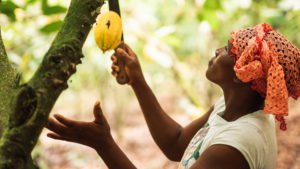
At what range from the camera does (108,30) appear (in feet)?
3.89

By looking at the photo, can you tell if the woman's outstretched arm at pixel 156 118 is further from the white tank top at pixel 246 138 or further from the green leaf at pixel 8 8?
the green leaf at pixel 8 8

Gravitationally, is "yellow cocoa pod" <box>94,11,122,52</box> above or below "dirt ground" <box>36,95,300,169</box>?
above

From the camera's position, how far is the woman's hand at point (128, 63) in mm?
1412

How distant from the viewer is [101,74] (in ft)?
19.1

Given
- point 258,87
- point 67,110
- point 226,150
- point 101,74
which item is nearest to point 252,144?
point 226,150

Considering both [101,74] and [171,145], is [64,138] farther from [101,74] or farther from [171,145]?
[101,74]

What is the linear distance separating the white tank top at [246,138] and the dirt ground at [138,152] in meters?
1.82

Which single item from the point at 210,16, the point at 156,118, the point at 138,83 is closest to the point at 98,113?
the point at 138,83

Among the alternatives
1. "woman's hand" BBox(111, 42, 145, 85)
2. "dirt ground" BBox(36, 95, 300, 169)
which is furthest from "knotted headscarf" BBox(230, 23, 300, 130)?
"dirt ground" BBox(36, 95, 300, 169)

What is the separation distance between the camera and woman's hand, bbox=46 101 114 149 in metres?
1.18

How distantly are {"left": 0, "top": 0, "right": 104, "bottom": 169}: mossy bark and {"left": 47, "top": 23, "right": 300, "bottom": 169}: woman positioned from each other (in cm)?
29

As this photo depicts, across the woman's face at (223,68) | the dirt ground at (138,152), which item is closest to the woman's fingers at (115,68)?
the woman's face at (223,68)

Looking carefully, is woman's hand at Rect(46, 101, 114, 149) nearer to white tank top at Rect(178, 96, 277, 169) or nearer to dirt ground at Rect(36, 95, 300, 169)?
white tank top at Rect(178, 96, 277, 169)

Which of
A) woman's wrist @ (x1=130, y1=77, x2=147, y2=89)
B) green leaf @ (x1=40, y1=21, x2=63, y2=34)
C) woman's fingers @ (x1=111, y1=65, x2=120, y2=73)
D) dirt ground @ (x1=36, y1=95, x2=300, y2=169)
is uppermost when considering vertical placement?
green leaf @ (x1=40, y1=21, x2=63, y2=34)
